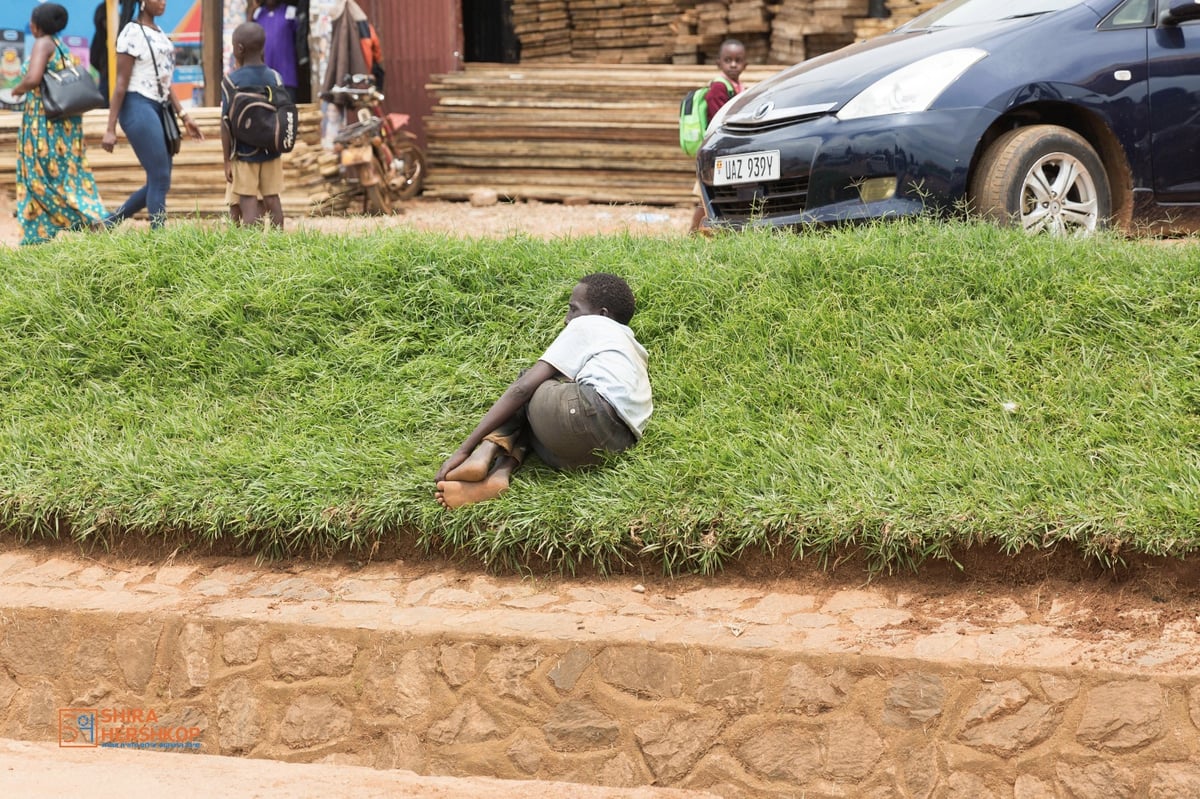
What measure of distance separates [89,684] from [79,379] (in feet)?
6.11

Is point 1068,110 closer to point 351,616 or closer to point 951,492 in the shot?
point 951,492

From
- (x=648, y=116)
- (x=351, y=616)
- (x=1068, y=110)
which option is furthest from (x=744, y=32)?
(x=351, y=616)

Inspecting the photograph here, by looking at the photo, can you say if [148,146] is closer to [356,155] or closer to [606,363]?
[356,155]

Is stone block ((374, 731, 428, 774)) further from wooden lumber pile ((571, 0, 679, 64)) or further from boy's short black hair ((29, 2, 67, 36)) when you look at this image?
wooden lumber pile ((571, 0, 679, 64))

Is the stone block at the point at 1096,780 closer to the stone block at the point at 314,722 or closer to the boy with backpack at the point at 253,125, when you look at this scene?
the stone block at the point at 314,722

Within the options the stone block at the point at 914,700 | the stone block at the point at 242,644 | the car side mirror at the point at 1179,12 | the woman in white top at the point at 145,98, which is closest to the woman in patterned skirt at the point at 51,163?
the woman in white top at the point at 145,98

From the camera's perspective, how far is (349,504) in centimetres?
554

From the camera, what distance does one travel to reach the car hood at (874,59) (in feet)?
22.0

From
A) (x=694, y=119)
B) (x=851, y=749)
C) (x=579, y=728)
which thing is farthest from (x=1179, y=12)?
(x=579, y=728)

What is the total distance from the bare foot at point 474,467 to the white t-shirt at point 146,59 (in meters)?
4.67

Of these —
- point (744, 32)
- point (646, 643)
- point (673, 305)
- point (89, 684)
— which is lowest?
point (89, 684)

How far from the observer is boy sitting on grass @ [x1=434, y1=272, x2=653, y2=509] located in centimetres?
530

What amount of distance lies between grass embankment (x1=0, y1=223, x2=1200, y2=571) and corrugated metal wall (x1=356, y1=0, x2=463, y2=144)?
20.6 feet

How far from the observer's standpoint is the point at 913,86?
21.5 ft
